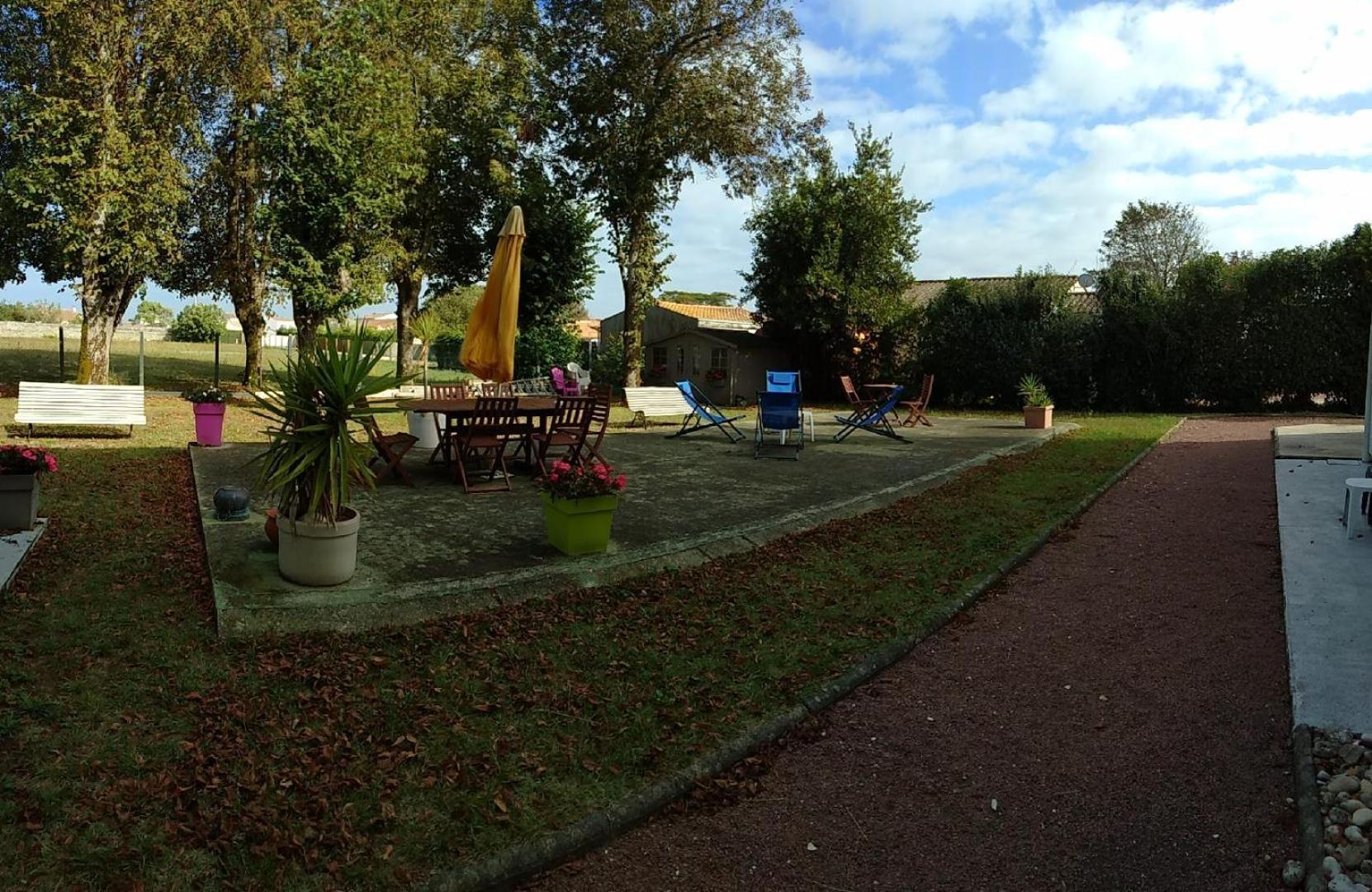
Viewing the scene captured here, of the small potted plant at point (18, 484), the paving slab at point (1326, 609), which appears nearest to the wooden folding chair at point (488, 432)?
the small potted plant at point (18, 484)

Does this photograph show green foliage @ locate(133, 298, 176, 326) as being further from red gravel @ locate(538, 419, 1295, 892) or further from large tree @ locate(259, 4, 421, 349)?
red gravel @ locate(538, 419, 1295, 892)

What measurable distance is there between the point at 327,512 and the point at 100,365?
16.3m

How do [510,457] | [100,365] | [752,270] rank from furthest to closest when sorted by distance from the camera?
[752,270]
[100,365]
[510,457]

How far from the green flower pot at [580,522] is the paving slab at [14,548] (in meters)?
2.81

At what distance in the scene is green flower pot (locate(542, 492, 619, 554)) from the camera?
521cm

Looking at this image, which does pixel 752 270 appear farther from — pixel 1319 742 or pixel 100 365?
pixel 1319 742

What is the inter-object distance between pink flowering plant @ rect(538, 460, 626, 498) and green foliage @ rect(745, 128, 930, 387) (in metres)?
19.2

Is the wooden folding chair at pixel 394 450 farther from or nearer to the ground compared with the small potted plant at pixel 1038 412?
nearer to the ground

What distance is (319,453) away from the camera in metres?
4.19

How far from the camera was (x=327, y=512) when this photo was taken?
4.35 m

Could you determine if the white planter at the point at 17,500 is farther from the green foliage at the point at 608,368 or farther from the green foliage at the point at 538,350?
the green foliage at the point at 608,368

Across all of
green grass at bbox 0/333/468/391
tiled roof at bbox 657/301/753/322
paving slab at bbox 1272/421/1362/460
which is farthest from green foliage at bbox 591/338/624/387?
paving slab at bbox 1272/421/1362/460

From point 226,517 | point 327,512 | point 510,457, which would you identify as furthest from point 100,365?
point 327,512

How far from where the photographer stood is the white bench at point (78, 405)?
980cm
